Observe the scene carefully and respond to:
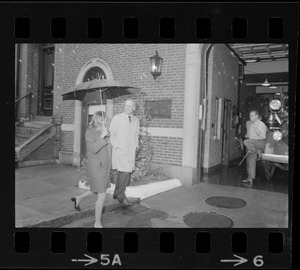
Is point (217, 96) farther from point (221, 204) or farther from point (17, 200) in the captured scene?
point (17, 200)

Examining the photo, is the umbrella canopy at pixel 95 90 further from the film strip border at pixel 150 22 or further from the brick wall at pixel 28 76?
the brick wall at pixel 28 76

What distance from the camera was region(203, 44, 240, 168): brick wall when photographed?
344 inches

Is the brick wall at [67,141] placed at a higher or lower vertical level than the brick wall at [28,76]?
lower

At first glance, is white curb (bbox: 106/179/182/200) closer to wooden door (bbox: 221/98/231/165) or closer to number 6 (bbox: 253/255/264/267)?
number 6 (bbox: 253/255/264/267)

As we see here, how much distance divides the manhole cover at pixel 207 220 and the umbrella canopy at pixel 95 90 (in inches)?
107

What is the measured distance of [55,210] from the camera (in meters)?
4.91

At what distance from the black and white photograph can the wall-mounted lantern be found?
2cm

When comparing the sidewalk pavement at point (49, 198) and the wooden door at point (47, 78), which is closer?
the sidewalk pavement at point (49, 198)

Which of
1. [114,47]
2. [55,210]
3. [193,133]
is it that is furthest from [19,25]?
[193,133]

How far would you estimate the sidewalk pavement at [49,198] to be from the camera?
462cm

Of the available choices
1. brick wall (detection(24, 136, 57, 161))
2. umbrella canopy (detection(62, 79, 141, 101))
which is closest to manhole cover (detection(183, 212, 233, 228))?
umbrella canopy (detection(62, 79, 141, 101))

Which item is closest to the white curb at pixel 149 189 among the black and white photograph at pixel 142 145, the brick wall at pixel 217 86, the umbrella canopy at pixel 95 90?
the black and white photograph at pixel 142 145

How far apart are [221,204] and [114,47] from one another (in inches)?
180

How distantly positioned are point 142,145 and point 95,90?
6.04 ft
